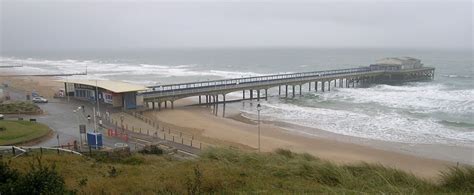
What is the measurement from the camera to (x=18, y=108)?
107ft

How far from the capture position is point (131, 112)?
33.8 metres

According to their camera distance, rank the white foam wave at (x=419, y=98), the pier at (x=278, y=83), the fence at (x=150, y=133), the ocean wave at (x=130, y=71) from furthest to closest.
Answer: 1. the ocean wave at (x=130, y=71)
2. the white foam wave at (x=419, y=98)
3. the pier at (x=278, y=83)
4. the fence at (x=150, y=133)

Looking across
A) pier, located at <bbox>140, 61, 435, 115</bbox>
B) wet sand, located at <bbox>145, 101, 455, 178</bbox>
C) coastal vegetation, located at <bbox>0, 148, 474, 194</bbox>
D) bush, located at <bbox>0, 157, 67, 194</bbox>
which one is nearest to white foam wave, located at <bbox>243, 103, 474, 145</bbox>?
wet sand, located at <bbox>145, 101, 455, 178</bbox>

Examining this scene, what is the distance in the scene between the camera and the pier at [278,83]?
39750mm

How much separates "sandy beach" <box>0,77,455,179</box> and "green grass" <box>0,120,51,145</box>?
32.7 feet

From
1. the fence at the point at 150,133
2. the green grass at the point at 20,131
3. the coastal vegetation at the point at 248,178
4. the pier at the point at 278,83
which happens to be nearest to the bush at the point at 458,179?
the coastal vegetation at the point at 248,178

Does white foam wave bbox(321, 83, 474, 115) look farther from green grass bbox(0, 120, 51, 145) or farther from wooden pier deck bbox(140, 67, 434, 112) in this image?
green grass bbox(0, 120, 51, 145)

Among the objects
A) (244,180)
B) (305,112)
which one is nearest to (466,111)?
(305,112)

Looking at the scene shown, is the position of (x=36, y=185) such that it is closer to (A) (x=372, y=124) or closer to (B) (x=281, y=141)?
(B) (x=281, y=141)

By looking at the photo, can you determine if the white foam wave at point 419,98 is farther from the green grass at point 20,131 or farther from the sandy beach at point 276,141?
the green grass at point 20,131

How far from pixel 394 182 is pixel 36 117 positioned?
2669 cm

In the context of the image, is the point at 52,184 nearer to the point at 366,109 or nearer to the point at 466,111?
the point at 366,109

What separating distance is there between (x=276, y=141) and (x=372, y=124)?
395 inches

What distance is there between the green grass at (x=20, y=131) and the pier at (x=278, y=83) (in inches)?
467
